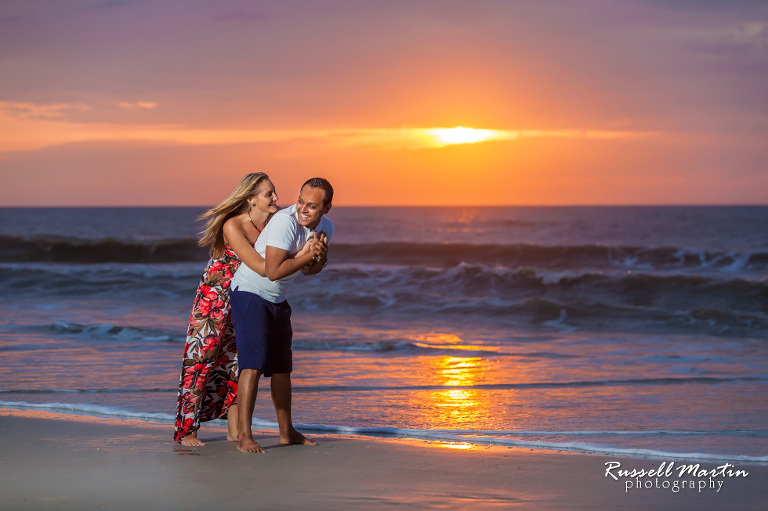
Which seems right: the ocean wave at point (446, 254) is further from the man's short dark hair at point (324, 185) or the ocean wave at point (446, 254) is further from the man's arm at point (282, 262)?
the man's arm at point (282, 262)

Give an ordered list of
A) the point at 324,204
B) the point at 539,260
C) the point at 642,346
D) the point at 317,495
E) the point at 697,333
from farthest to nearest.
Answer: the point at 539,260, the point at 697,333, the point at 642,346, the point at 324,204, the point at 317,495

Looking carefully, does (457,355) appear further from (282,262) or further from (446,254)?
(446,254)

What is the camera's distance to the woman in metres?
4.77

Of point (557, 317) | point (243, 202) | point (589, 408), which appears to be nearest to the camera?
point (243, 202)

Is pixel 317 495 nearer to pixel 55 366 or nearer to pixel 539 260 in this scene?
pixel 55 366

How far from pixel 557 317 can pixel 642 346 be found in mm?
3535

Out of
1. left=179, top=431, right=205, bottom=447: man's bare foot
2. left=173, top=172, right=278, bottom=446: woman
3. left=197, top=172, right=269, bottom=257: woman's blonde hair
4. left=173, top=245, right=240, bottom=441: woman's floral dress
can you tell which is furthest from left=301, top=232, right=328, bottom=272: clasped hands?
left=179, top=431, right=205, bottom=447: man's bare foot

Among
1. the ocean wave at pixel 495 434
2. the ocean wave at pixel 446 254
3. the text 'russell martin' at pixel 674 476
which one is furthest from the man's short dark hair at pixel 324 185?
the ocean wave at pixel 446 254

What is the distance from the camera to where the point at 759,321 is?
1332 cm

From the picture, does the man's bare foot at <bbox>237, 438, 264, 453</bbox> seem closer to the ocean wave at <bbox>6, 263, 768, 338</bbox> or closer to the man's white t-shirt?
the man's white t-shirt

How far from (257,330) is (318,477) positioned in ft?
2.82

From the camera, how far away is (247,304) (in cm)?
461

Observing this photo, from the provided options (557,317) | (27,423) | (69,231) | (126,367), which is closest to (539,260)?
(557,317)

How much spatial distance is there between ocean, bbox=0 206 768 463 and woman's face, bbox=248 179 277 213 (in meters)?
1.59
